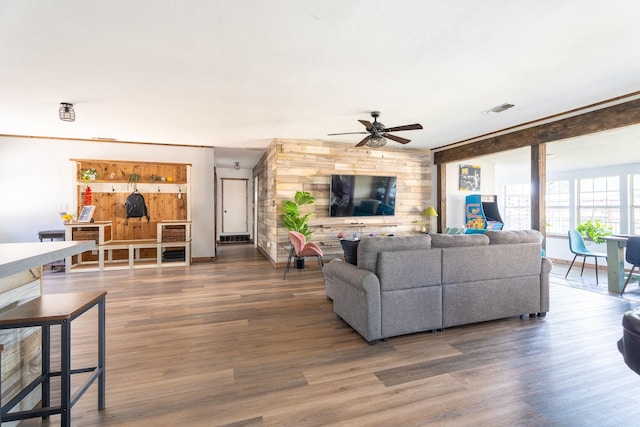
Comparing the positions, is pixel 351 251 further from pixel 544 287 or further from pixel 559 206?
pixel 559 206

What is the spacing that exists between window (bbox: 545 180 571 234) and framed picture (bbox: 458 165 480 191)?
2.40 m

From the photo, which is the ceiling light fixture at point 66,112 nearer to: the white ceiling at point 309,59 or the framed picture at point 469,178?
the white ceiling at point 309,59

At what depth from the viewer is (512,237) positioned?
10.0 feet

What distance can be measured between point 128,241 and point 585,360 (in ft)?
23.2

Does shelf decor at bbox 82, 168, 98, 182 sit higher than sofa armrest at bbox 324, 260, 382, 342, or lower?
higher

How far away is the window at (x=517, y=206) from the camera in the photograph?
8.90 m

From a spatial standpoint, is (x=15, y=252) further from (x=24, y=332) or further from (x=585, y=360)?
(x=585, y=360)

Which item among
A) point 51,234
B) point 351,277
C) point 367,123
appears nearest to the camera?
point 351,277

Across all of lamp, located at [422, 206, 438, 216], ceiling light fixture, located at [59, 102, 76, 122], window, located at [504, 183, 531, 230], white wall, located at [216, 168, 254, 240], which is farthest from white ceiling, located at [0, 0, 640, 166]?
window, located at [504, 183, 531, 230]

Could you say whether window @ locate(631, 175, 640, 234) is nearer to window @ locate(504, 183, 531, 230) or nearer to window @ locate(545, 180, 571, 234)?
window @ locate(545, 180, 571, 234)

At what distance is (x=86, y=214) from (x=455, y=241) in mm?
6461

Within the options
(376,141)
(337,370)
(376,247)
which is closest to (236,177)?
(376,141)

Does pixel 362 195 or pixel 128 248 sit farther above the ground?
pixel 362 195

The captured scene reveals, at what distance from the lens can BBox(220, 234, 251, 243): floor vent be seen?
385 inches
